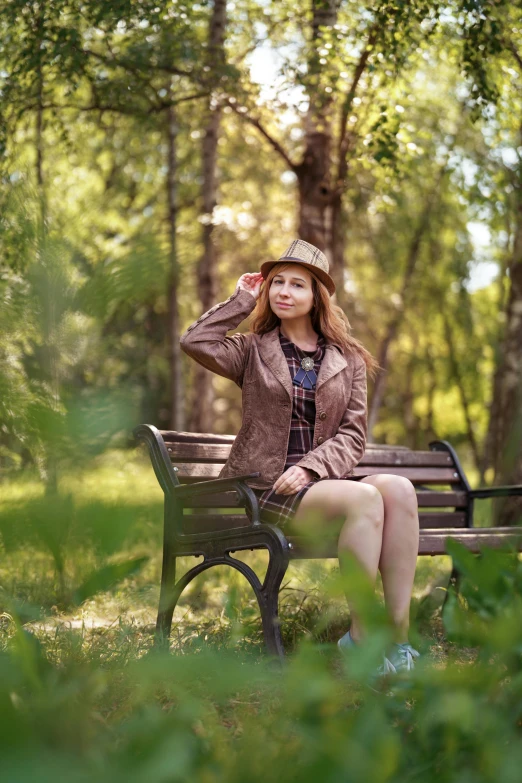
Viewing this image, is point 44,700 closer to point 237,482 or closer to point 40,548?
point 40,548

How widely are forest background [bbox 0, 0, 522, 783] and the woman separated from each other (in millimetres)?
319

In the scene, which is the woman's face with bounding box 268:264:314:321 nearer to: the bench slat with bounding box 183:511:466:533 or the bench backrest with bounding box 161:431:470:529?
the bench backrest with bounding box 161:431:470:529

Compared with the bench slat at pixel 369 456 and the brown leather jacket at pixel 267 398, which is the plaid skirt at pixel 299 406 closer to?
the brown leather jacket at pixel 267 398

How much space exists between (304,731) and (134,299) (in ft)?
2.40

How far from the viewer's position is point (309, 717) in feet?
4.12

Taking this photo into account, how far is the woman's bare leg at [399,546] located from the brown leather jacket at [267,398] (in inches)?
12.2

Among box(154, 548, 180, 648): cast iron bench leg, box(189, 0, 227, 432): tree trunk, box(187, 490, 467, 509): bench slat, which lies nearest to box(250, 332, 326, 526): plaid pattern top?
box(154, 548, 180, 648): cast iron bench leg

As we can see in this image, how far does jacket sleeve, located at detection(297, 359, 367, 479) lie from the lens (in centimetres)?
347

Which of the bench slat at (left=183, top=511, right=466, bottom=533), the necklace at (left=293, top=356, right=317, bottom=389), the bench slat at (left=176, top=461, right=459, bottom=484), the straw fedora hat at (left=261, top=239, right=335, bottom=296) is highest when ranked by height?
the straw fedora hat at (left=261, top=239, right=335, bottom=296)

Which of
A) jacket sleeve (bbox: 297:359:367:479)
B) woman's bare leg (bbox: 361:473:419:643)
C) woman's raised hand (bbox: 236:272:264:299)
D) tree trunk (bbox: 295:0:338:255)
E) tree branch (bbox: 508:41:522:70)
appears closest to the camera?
woman's bare leg (bbox: 361:473:419:643)

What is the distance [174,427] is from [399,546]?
6871mm

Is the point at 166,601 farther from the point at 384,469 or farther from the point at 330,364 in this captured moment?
the point at 384,469

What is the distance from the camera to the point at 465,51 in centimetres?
483

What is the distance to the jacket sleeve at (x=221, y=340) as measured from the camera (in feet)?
11.9
